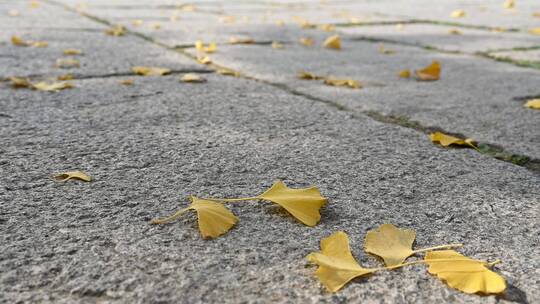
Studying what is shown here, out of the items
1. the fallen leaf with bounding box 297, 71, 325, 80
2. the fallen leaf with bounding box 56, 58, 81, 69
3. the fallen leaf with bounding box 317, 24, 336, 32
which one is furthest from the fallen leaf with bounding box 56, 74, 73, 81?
the fallen leaf with bounding box 317, 24, 336, 32

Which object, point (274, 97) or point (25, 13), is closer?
point (274, 97)

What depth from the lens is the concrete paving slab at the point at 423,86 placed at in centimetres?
148

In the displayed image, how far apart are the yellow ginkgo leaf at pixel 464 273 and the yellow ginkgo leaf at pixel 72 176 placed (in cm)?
59

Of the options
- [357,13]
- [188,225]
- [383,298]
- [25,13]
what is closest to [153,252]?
[188,225]

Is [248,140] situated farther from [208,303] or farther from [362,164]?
[208,303]

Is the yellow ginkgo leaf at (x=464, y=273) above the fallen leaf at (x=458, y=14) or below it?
above

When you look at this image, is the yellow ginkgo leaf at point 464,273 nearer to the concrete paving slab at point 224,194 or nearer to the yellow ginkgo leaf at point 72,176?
the concrete paving slab at point 224,194

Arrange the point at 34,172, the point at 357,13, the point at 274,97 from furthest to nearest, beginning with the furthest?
the point at 357,13
the point at 274,97
the point at 34,172

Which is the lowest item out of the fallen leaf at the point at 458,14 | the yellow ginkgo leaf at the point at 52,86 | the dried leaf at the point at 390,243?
the fallen leaf at the point at 458,14

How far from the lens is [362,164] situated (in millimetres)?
1150

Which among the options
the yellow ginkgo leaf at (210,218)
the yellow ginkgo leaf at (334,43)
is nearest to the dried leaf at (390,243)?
the yellow ginkgo leaf at (210,218)

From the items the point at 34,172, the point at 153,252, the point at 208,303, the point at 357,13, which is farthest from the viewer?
the point at 357,13

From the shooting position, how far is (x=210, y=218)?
850 mm

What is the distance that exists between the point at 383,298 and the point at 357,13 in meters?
4.38
